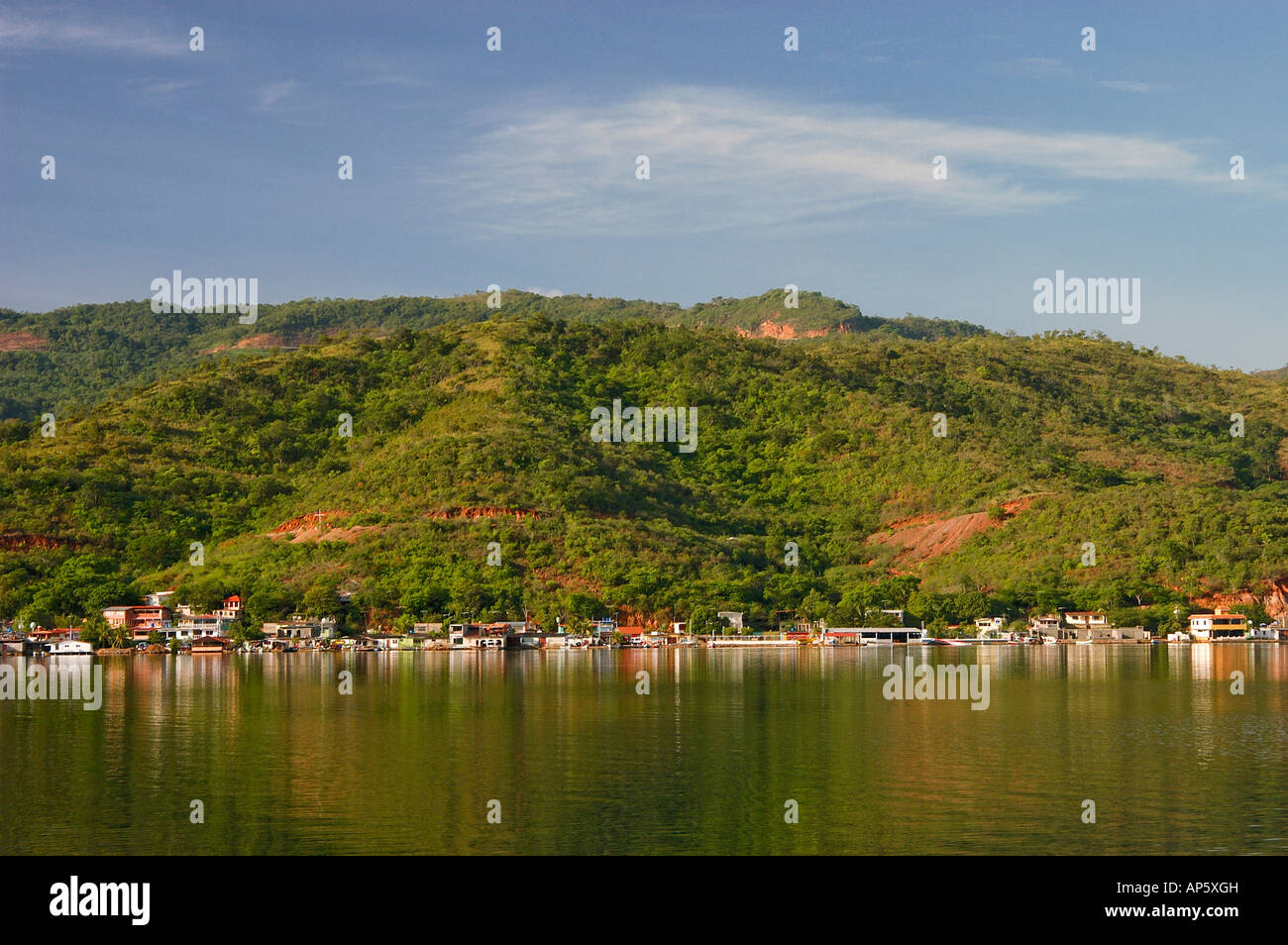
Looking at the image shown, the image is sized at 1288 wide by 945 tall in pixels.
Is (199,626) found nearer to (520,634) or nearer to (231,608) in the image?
(231,608)

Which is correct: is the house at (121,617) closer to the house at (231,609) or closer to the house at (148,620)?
the house at (148,620)

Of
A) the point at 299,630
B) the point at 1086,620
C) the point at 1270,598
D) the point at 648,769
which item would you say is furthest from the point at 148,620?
the point at 1270,598

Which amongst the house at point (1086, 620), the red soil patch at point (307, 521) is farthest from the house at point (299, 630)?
the house at point (1086, 620)

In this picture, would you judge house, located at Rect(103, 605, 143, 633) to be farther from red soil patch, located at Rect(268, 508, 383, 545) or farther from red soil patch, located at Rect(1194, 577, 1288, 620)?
red soil patch, located at Rect(1194, 577, 1288, 620)

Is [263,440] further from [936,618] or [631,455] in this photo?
[936,618]

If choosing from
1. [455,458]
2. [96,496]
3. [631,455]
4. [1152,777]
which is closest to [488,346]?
[631,455]

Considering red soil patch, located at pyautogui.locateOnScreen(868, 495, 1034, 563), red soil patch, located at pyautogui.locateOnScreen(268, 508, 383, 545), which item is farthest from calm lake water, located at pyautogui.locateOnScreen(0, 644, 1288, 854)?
red soil patch, located at pyautogui.locateOnScreen(868, 495, 1034, 563)
